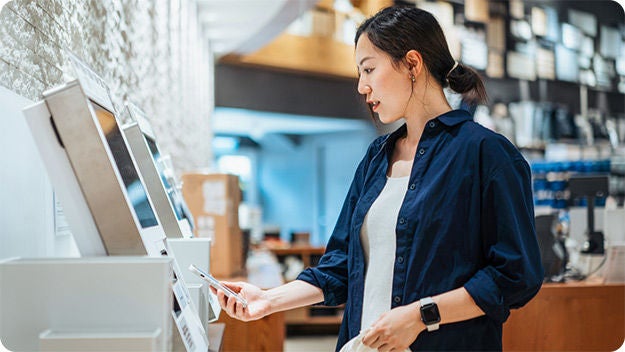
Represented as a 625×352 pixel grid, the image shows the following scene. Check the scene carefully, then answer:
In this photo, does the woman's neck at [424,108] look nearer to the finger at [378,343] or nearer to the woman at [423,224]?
the woman at [423,224]

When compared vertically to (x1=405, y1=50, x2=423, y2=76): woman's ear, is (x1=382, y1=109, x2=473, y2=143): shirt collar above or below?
below

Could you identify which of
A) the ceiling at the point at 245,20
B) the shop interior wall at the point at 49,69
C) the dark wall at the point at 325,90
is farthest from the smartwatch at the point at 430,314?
the dark wall at the point at 325,90

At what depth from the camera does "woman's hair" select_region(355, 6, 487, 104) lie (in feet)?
4.61

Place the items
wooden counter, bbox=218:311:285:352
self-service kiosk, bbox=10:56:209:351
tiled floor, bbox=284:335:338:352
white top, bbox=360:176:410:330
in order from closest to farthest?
self-service kiosk, bbox=10:56:209:351, white top, bbox=360:176:410:330, wooden counter, bbox=218:311:285:352, tiled floor, bbox=284:335:338:352

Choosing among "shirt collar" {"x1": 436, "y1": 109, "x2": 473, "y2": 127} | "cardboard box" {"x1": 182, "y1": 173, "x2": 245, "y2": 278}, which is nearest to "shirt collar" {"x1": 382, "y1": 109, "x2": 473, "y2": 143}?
"shirt collar" {"x1": 436, "y1": 109, "x2": 473, "y2": 127}

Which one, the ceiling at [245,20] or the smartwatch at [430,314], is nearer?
the smartwatch at [430,314]

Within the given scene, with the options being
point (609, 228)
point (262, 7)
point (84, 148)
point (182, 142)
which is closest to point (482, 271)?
point (84, 148)

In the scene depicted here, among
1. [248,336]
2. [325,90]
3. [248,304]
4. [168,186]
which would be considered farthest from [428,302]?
[325,90]

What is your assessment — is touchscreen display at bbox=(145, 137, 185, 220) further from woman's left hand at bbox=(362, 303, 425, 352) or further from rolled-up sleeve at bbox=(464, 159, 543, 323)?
rolled-up sleeve at bbox=(464, 159, 543, 323)

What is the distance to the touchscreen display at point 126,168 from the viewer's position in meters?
1.03

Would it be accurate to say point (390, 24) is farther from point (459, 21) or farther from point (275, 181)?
point (275, 181)

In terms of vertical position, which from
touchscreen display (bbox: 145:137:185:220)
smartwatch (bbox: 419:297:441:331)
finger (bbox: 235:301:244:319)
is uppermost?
touchscreen display (bbox: 145:137:185:220)

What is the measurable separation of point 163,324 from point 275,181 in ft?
42.7

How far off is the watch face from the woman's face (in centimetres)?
46
